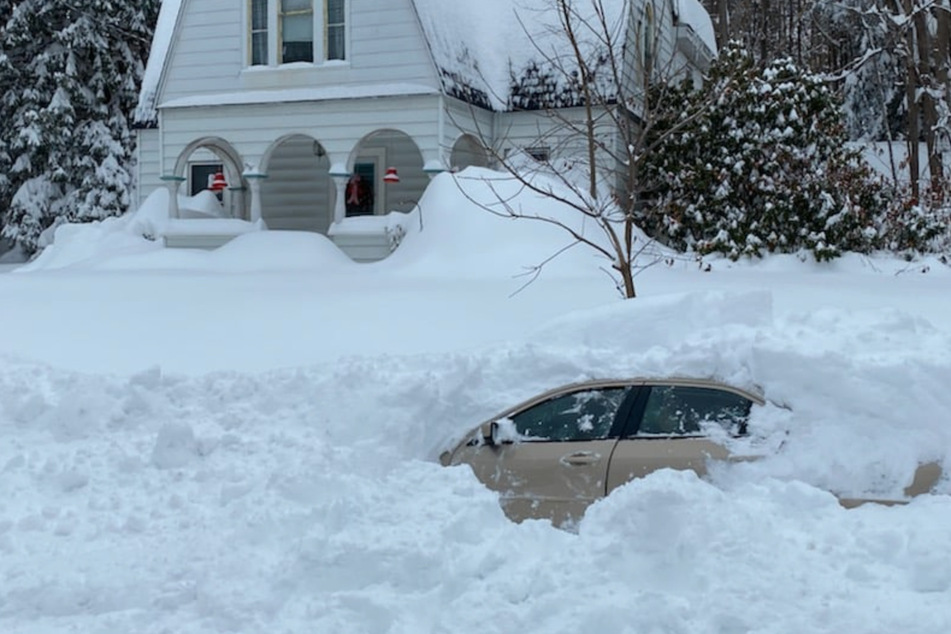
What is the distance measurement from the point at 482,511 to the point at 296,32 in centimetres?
1421

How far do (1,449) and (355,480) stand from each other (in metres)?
3.02

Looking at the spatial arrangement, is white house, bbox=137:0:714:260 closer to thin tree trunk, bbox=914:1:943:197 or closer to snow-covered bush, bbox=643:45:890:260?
snow-covered bush, bbox=643:45:890:260

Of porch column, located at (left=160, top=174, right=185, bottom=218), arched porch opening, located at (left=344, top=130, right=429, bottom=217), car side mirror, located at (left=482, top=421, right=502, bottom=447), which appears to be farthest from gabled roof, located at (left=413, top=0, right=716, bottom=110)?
car side mirror, located at (left=482, top=421, right=502, bottom=447)

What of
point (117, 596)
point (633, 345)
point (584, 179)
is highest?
point (584, 179)

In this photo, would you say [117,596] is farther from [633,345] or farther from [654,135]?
[654,135]

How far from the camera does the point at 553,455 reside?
582cm

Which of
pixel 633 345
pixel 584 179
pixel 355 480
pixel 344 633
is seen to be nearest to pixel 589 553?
pixel 344 633

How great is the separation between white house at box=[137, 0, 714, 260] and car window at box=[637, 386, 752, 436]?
35.9 ft

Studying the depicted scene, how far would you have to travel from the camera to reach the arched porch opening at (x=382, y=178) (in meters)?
20.3

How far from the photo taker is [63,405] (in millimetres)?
7918

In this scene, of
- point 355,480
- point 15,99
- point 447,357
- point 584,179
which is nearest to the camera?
point 355,480

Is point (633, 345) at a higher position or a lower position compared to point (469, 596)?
higher

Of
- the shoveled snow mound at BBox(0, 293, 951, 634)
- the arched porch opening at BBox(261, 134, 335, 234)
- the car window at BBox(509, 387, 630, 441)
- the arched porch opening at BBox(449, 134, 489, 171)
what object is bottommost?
the shoveled snow mound at BBox(0, 293, 951, 634)

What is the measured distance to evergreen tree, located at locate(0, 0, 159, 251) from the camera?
2541cm
